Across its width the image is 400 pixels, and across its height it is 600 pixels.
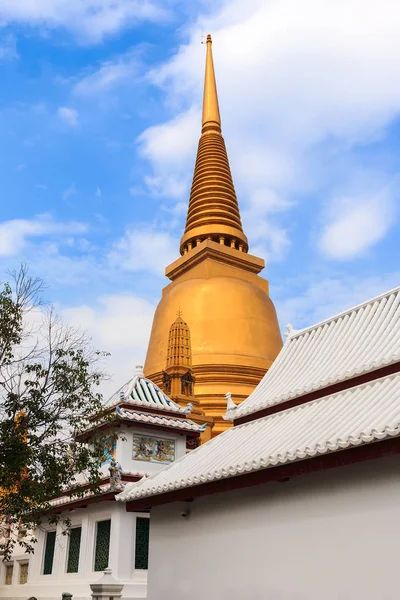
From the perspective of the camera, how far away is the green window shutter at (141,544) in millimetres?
14562

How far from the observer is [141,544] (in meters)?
14.7

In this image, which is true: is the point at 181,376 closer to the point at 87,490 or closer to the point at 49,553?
the point at 49,553

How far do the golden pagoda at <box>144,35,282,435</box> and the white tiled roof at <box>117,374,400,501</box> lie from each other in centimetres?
1275

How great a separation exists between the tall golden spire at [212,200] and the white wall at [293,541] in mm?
24076

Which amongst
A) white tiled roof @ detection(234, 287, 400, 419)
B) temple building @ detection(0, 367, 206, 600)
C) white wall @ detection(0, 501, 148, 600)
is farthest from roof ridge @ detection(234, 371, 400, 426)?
white wall @ detection(0, 501, 148, 600)

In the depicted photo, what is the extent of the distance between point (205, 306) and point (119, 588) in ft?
67.1

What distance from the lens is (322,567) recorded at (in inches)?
345

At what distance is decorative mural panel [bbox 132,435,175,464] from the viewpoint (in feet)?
52.5

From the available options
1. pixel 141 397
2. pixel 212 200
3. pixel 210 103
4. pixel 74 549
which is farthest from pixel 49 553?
pixel 210 103

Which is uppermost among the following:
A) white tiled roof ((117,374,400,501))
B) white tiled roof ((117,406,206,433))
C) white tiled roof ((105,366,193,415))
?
white tiled roof ((105,366,193,415))

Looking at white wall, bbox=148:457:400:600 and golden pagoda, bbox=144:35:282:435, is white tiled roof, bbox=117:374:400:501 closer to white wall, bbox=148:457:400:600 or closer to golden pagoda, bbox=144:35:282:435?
white wall, bbox=148:457:400:600

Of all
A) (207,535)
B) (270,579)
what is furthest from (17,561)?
(270,579)

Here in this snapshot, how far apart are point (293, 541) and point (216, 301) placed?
72.7 feet

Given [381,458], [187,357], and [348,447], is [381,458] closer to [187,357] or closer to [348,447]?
[348,447]
